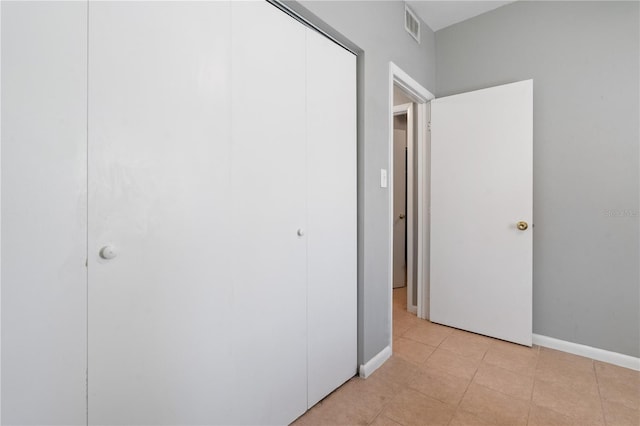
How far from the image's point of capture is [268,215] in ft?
4.32

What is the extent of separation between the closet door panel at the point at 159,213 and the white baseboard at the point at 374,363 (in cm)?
94

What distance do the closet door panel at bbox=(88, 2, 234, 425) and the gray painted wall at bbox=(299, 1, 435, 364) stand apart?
2.95ft

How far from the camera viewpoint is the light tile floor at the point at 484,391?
1.49 metres

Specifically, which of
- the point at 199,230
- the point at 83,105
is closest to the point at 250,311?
the point at 199,230

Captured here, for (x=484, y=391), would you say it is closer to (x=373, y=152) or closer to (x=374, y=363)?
(x=374, y=363)

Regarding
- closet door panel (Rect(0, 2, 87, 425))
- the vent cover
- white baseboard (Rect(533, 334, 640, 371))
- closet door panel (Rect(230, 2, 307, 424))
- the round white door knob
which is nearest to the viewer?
closet door panel (Rect(0, 2, 87, 425))

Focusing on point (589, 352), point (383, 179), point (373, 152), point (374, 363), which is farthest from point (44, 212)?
point (589, 352)

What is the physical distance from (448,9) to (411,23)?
1.23 feet

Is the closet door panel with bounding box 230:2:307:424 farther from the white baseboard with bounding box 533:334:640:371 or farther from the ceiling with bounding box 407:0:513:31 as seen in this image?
the white baseboard with bounding box 533:334:640:371

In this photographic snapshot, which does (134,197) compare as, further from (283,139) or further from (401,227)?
(401,227)

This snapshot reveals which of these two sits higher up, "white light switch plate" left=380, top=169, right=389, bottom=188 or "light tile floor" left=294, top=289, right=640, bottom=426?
"white light switch plate" left=380, top=169, right=389, bottom=188

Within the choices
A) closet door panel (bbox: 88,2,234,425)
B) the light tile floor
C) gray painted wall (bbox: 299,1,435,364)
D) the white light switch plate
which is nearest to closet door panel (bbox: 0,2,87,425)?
closet door panel (bbox: 88,2,234,425)

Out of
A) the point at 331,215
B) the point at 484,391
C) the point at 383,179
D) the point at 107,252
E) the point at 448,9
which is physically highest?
the point at 448,9

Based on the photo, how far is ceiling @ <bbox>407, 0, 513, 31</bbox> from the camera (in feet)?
7.51
